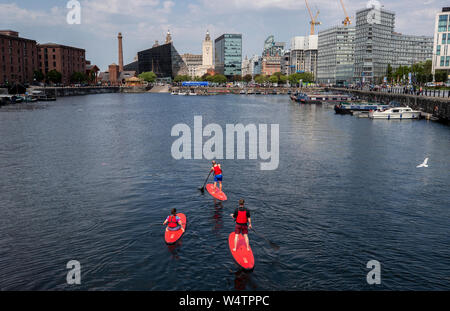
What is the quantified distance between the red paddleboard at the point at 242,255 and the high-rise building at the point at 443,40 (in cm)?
16939

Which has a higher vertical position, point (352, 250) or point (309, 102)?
point (309, 102)

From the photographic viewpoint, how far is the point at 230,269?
1942 cm

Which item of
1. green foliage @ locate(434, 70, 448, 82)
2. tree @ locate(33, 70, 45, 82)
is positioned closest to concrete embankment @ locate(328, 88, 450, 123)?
green foliage @ locate(434, 70, 448, 82)

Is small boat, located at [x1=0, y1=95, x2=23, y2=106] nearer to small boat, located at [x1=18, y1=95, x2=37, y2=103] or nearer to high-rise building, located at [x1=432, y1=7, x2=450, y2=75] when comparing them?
small boat, located at [x1=18, y1=95, x2=37, y2=103]

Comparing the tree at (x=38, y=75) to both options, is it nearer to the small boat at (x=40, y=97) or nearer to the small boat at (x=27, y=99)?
the small boat at (x=40, y=97)

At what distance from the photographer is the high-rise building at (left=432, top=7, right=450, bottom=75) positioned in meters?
160

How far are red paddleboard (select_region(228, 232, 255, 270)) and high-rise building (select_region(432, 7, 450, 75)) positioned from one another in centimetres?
16939

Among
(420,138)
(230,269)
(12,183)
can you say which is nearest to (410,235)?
(230,269)

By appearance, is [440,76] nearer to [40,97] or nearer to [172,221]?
[40,97]

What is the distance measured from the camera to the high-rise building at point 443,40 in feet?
524

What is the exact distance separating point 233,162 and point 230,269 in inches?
1029

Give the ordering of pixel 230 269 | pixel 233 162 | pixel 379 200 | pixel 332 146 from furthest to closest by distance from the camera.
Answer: pixel 332 146
pixel 233 162
pixel 379 200
pixel 230 269

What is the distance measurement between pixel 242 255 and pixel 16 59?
18820cm
